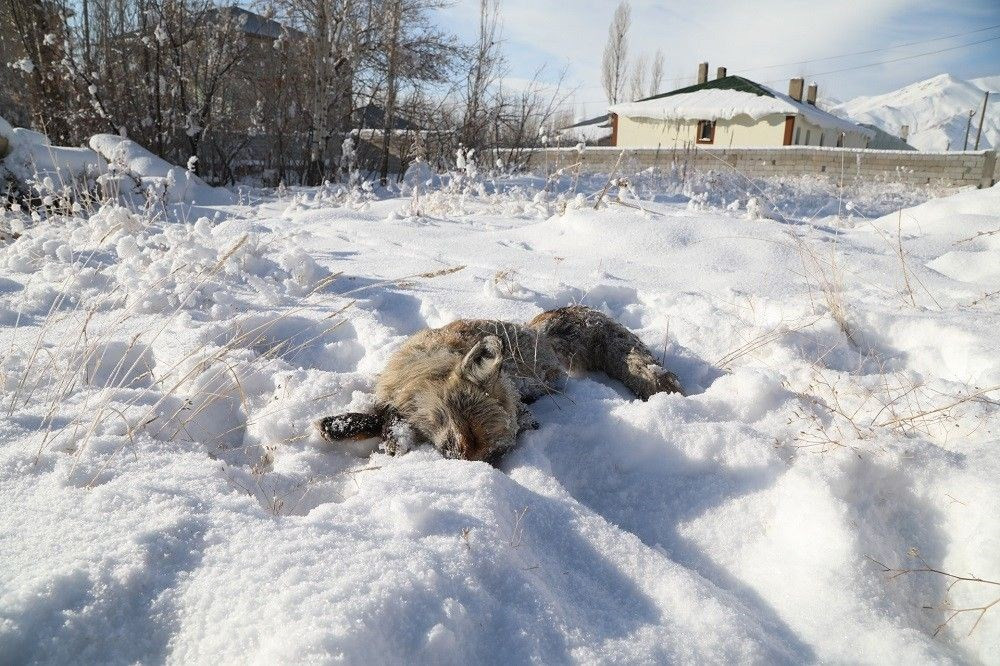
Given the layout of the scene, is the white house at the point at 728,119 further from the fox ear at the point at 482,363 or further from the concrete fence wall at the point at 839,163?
the fox ear at the point at 482,363

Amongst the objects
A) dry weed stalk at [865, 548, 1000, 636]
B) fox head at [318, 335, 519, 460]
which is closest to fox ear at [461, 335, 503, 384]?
fox head at [318, 335, 519, 460]

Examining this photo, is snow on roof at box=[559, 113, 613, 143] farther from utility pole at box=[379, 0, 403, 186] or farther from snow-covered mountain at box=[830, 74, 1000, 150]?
snow-covered mountain at box=[830, 74, 1000, 150]

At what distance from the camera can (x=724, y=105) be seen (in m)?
33.9

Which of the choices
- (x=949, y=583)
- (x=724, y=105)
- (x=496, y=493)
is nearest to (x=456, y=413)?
(x=496, y=493)

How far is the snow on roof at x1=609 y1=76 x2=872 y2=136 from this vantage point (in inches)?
1298

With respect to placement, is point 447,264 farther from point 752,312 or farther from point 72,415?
point 72,415

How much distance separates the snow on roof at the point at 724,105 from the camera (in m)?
33.0

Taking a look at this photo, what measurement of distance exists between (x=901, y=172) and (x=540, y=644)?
830 inches

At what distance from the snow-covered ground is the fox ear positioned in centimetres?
42

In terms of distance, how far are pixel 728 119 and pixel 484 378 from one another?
3704 centimetres

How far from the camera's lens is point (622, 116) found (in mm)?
37781

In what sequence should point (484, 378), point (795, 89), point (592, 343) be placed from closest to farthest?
point (484, 378) < point (592, 343) < point (795, 89)

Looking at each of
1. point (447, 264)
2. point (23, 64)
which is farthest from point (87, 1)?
point (447, 264)

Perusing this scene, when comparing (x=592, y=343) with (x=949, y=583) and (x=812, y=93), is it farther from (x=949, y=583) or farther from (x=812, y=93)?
(x=812, y=93)
